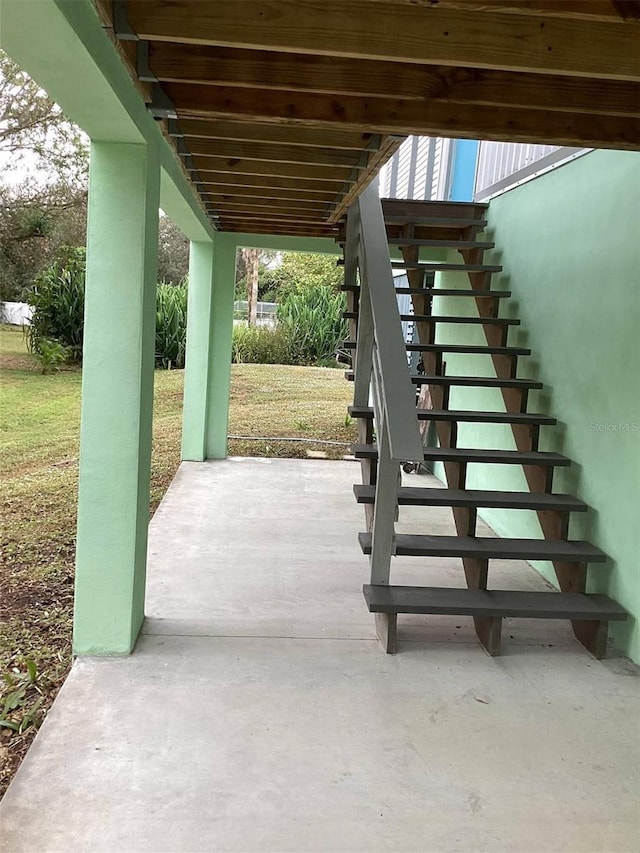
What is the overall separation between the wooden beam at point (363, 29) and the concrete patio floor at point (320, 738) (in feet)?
7.55

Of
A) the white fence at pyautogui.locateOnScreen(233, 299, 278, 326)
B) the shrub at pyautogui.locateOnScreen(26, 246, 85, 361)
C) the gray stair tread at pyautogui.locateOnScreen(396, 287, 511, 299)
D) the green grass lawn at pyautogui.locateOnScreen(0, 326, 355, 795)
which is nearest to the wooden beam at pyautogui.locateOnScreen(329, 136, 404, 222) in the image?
the gray stair tread at pyautogui.locateOnScreen(396, 287, 511, 299)

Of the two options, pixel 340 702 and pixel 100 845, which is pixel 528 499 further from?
pixel 100 845

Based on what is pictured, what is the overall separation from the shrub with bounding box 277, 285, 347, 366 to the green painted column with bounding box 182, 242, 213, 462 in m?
8.59

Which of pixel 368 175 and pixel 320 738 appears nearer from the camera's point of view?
pixel 320 738

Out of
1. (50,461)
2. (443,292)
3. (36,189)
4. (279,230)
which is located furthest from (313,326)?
(443,292)

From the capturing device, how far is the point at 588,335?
3832mm

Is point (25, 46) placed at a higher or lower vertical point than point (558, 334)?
higher

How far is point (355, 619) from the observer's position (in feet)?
11.6

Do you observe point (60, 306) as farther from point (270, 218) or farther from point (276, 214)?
point (276, 214)

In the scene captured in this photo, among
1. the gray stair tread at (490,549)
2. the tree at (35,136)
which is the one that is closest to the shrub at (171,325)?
the tree at (35,136)

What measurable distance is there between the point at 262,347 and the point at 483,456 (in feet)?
38.9

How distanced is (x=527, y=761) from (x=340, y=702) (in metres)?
0.72

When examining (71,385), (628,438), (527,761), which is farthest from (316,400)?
(527,761)

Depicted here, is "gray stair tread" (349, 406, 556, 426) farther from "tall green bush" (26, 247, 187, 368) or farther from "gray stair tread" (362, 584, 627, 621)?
"tall green bush" (26, 247, 187, 368)
